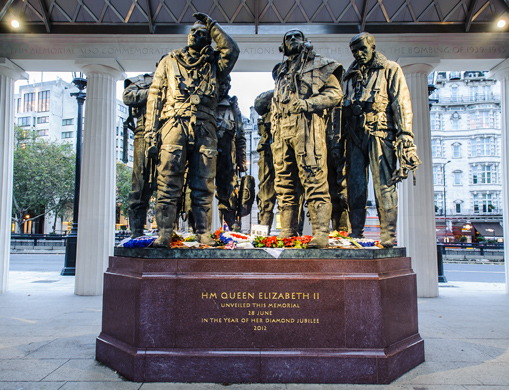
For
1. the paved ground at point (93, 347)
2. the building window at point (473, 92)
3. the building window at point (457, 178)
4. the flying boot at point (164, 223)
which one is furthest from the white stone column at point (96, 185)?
the building window at point (473, 92)

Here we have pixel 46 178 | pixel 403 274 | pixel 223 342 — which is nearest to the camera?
pixel 223 342

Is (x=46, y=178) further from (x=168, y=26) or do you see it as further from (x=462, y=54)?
(x=462, y=54)

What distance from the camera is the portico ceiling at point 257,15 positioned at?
10602 mm

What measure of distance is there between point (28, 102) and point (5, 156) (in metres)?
55.5

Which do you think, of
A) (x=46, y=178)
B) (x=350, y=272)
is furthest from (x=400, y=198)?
(x=46, y=178)

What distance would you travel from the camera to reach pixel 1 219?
10.5 m

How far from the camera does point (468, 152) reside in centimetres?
5056

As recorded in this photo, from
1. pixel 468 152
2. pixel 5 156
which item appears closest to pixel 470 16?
pixel 5 156

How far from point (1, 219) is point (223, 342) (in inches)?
357

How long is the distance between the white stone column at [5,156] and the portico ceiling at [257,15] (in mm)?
1147

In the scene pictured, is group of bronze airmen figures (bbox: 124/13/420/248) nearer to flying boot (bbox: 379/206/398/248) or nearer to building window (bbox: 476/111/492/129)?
flying boot (bbox: 379/206/398/248)

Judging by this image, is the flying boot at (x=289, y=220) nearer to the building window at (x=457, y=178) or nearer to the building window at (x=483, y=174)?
the building window at (x=457, y=178)

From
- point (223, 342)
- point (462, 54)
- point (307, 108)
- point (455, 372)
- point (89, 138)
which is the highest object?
point (462, 54)

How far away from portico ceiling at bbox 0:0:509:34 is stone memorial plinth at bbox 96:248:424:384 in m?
8.47
